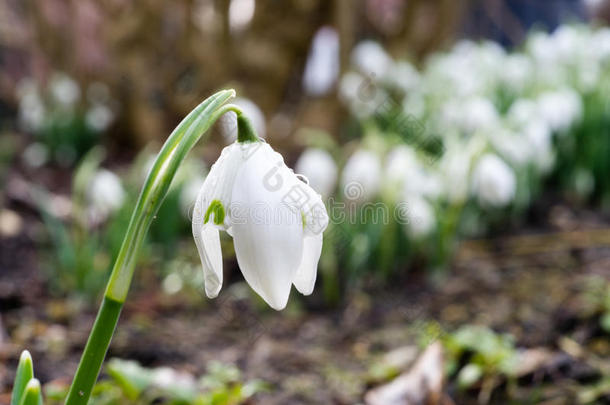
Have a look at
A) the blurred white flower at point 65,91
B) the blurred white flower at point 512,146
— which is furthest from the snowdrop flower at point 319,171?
the blurred white flower at point 65,91

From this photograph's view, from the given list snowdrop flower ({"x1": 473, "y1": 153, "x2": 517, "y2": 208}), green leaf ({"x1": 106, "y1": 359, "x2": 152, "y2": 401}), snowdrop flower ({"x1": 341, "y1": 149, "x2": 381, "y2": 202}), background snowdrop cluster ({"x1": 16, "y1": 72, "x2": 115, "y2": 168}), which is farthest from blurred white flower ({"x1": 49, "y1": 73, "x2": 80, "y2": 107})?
green leaf ({"x1": 106, "y1": 359, "x2": 152, "y2": 401})

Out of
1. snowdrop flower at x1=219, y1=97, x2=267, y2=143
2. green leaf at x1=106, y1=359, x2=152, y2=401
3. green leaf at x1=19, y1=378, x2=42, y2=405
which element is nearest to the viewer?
green leaf at x1=19, y1=378, x2=42, y2=405

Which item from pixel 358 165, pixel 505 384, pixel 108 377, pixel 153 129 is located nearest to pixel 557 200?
pixel 358 165

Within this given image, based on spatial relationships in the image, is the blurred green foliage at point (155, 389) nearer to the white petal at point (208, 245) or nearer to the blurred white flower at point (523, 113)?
the white petal at point (208, 245)

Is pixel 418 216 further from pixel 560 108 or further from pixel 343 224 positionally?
pixel 560 108

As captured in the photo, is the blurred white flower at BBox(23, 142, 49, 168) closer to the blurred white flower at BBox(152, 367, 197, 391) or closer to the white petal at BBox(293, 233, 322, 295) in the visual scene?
the blurred white flower at BBox(152, 367, 197, 391)

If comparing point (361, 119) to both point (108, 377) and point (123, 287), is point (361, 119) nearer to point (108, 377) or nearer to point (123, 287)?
point (108, 377)
